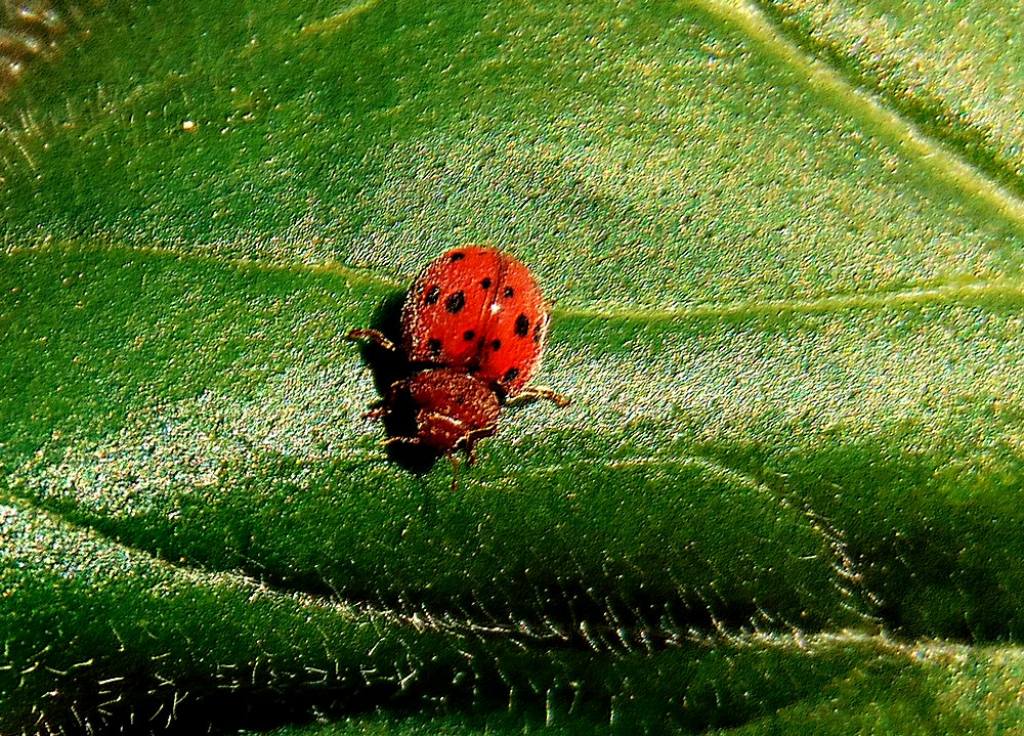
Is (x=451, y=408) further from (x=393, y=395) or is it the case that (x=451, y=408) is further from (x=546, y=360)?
(x=546, y=360)

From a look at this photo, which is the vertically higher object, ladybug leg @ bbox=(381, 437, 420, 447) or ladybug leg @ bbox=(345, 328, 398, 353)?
ladybug leg @ bbox=(345, 328, 398, 353)

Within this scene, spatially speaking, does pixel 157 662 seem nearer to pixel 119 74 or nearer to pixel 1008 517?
pixel 119 74

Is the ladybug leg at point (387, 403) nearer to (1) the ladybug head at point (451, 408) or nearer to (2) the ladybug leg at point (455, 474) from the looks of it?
(1) the ladybug head at point (451, 408)

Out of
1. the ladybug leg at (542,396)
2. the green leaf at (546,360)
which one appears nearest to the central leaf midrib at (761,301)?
the green leaf at (546,360)

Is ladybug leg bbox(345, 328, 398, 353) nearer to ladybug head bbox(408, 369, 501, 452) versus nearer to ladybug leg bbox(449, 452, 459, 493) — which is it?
ladybug head bbox(408, 369, 501, 452)

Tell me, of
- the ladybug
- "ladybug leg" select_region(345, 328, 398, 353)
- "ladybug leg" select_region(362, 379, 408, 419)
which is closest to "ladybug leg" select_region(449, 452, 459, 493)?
the ladybug

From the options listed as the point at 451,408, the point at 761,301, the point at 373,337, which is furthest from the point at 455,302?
the point at 761,301
